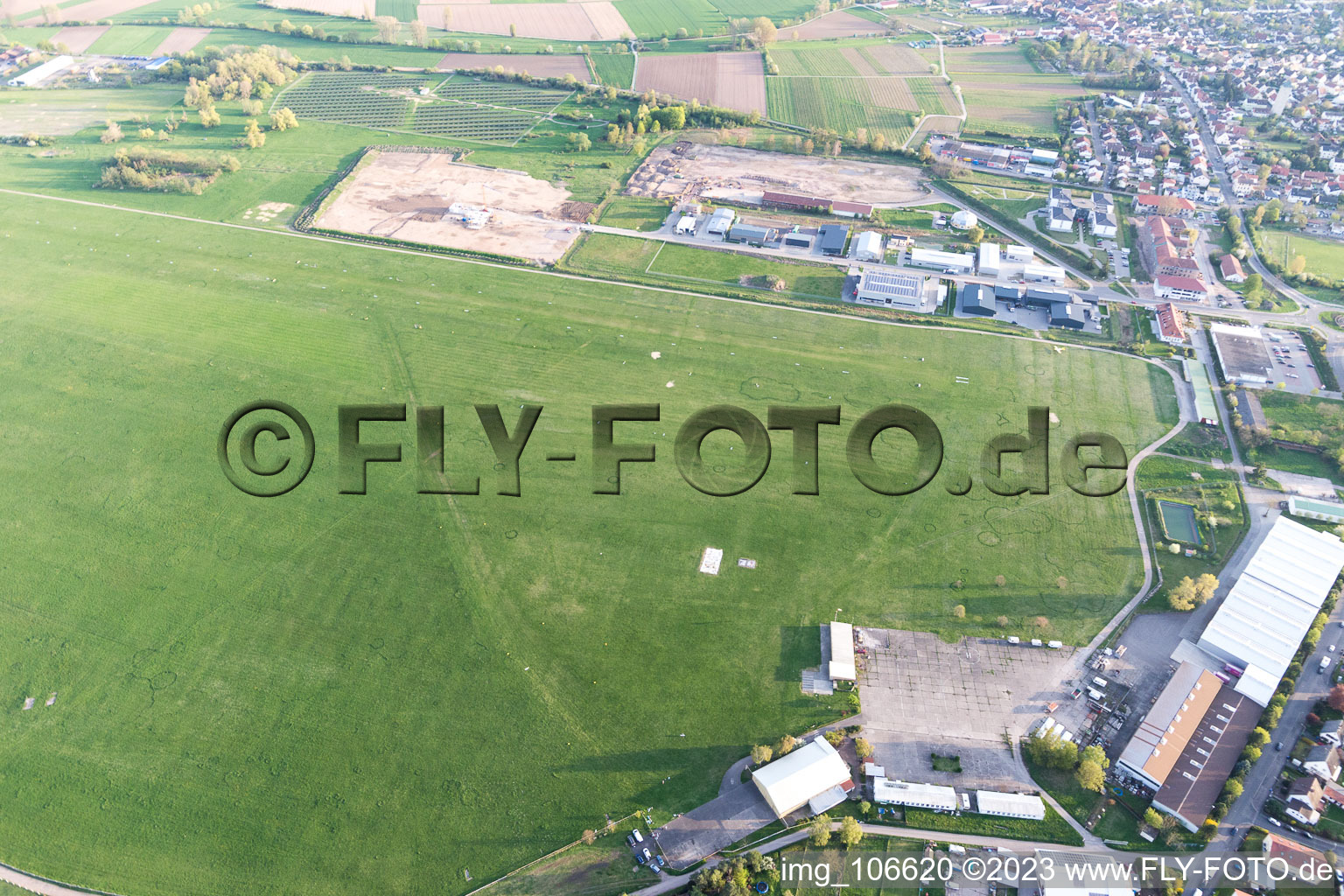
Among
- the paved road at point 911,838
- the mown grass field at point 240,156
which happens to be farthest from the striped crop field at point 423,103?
the paved road at point 911,838

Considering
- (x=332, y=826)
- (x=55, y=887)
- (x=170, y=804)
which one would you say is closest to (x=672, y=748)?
(x=332, y=826)

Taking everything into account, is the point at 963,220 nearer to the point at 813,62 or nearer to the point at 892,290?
the point at 892,290

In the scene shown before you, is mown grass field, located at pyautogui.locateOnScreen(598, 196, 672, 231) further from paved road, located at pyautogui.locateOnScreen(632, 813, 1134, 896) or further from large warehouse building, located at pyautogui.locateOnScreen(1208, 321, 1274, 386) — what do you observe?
→ paved road, located at pyautogui.locateOnScreen(632, 813, 1134, 896)

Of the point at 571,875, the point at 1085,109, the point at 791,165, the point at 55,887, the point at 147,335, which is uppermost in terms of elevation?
the point at 1085,109

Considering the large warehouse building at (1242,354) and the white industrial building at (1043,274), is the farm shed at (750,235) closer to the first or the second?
the white industrial building at (1043,274)

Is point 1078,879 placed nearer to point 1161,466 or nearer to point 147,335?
point 1161,466

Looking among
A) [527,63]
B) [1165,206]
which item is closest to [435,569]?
[1165,206]
